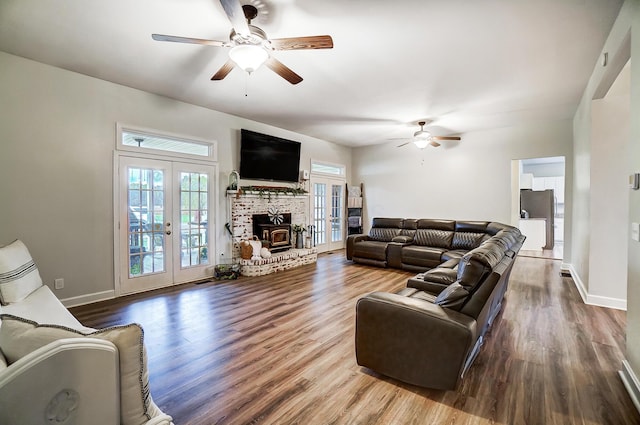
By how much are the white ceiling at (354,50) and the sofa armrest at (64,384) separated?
2.63 metres

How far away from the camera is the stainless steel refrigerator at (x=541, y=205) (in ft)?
26.8

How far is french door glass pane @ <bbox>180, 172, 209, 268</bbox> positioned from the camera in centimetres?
481

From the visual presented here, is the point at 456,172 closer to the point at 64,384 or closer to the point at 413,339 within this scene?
the point at 413,339

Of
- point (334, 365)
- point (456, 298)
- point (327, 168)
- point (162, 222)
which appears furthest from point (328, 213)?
point (456, 298)

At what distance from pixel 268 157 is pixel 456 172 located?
457 centimetres

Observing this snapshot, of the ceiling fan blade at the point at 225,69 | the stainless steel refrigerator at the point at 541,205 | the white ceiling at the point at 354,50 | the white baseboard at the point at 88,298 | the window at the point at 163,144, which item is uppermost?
the white ceiling at the point at 354,50

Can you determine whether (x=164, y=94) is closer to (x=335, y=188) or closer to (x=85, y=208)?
(x=85, y=208)

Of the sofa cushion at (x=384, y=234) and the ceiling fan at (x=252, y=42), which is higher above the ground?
the ceiling fan at (x=252, y=42)

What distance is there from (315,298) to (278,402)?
207cm

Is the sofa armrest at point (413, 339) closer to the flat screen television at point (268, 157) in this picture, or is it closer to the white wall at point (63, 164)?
the white wall at point (63, 164)

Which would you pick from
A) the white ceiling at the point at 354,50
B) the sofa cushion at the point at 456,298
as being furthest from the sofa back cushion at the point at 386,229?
the sofa cushion at the point at 456,298

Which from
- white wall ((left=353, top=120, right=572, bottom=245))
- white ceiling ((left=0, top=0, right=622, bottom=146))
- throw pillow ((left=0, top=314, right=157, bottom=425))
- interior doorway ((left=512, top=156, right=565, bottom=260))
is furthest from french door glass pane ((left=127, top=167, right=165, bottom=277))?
interior doorway ((left=512, top=156, right=565, bottom=260))

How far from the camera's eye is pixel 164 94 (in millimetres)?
4418

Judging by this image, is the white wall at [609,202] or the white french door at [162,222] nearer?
the white wall at [609,202]
